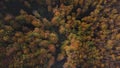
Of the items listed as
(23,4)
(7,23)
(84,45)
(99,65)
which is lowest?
(99,65)

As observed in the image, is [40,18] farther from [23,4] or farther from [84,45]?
[84,45]

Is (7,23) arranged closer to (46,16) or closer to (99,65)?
(46,16)

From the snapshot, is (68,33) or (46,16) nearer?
(68,33)

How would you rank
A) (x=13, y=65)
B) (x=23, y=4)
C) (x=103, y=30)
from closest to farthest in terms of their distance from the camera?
(x=13, y=65), (x=103, y=30), (x=23, y=4)

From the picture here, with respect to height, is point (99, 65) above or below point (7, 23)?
below

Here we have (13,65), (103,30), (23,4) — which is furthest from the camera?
(23,4)

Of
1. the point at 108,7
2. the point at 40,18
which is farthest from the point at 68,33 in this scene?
the point at 108,7

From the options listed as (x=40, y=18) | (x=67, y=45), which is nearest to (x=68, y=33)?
(x=67, y=45)
